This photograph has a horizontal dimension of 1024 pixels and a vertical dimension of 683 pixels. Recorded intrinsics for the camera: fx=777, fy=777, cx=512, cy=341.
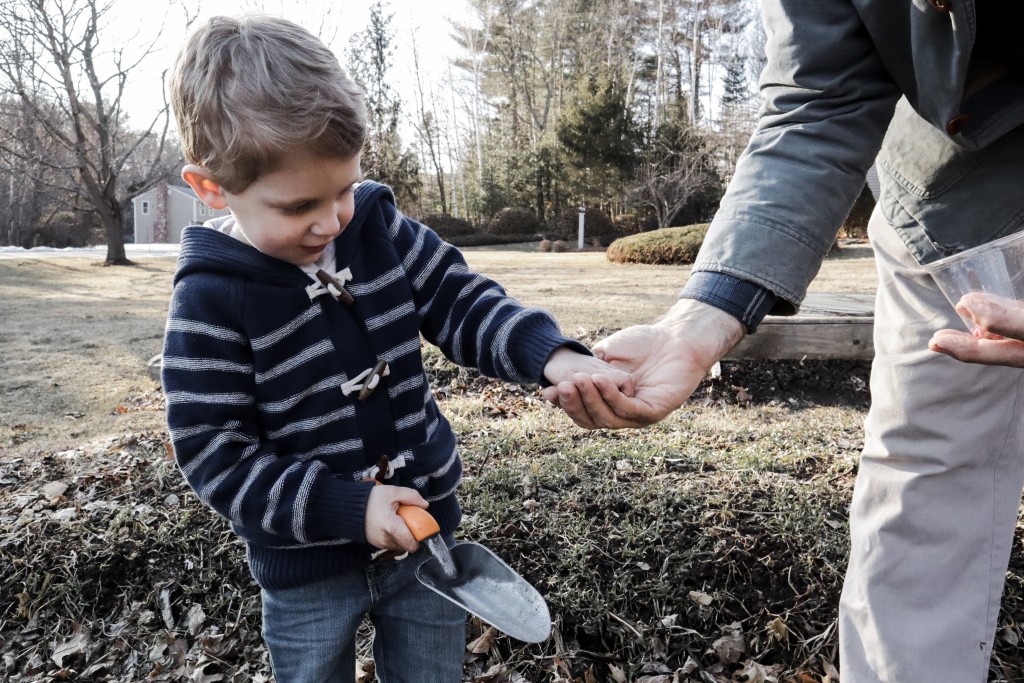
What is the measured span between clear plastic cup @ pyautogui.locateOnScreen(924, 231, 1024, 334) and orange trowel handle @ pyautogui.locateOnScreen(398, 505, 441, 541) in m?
1.05

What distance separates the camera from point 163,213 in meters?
52.9

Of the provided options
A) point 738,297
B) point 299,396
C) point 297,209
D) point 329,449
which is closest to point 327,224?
point 297,209

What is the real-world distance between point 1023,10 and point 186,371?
5.77 feet

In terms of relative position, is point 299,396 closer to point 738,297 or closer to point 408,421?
point 408,421

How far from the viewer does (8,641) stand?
2.45m

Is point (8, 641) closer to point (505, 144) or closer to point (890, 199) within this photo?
point (890, 199)

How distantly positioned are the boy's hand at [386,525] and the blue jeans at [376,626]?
197 mm

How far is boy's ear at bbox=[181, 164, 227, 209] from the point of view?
4.58 feet

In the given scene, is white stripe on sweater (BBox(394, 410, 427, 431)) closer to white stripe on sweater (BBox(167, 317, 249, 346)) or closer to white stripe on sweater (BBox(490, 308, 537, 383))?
white stripe on sweater (BBox(490, 308, 537, 383))

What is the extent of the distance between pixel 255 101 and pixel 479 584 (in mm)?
993

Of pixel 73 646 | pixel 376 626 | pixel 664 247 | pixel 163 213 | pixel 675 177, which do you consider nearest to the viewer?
pixel 376 626

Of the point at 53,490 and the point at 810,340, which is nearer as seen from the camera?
the point at 53,490

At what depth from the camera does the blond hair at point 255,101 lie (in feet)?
4.34

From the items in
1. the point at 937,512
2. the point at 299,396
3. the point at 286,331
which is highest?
the point at 286,331
